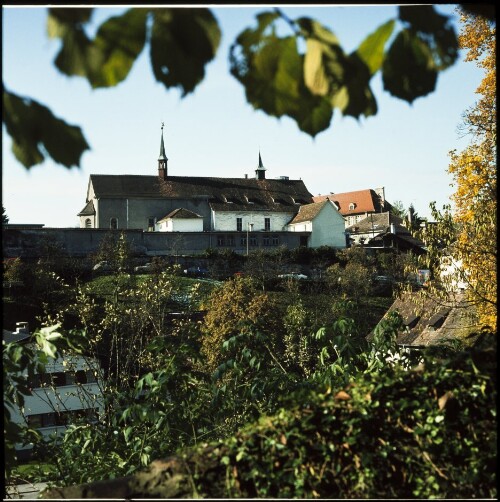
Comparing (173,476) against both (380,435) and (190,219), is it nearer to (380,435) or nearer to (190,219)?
(380,435)

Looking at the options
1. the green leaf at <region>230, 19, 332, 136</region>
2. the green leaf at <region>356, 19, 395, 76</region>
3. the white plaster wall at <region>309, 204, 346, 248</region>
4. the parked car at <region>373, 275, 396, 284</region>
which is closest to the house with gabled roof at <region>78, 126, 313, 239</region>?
the white plaster wall at <region>309, 204, 346, 248</region>

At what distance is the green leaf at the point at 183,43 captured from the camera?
4.45 feet

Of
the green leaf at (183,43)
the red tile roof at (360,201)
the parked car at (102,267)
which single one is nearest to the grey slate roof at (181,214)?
the parked car at (102,267)

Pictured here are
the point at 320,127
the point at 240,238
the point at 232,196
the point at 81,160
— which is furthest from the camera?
the point at 232,196

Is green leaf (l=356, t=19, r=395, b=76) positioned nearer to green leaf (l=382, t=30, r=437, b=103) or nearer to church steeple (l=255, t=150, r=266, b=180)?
green leaf (l=382, t=30, r=437, b=103)

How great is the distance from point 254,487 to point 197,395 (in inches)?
81.8

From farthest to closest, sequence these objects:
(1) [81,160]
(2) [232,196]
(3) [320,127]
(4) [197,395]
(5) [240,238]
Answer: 1. (2) [232,196]
2. (5) [240,238]
3. (4) [197,395]
4. (3) [320,127]
5. (1) [81,160]

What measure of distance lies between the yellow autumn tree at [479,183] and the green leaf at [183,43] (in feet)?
28.1

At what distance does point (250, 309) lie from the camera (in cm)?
2209

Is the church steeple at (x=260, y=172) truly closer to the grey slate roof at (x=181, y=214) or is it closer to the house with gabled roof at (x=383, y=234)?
the house with gabled roof at (x=383, y=234)

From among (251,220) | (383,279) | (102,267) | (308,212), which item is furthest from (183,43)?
(251,220)

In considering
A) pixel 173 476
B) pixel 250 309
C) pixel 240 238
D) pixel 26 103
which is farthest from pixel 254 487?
pixel 240 238

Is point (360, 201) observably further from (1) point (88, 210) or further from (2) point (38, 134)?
(2) point (38, 134)

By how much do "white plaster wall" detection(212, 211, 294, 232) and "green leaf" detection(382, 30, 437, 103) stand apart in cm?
4974
